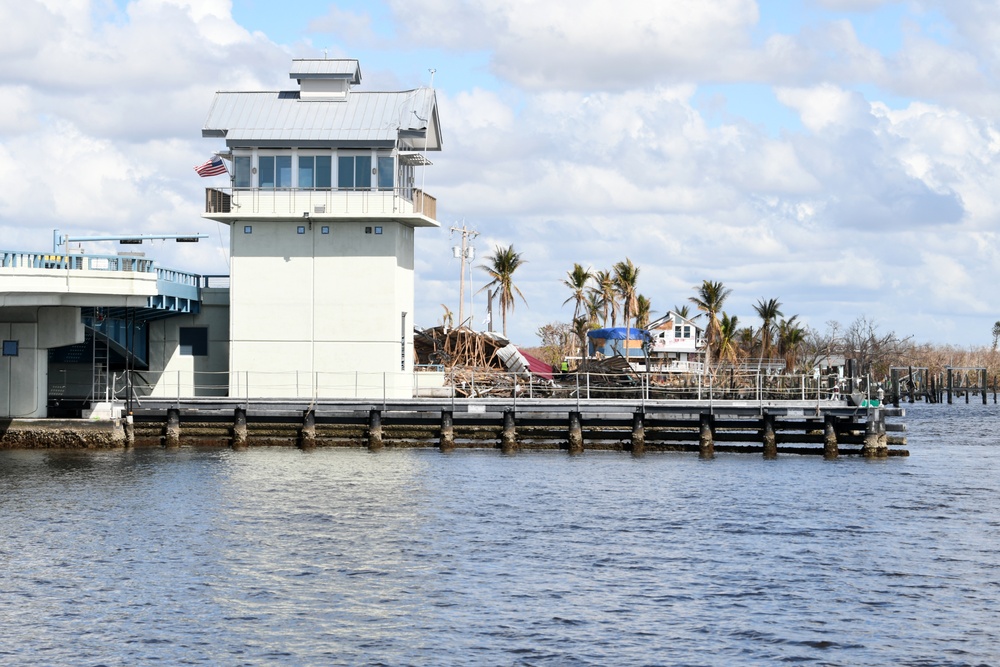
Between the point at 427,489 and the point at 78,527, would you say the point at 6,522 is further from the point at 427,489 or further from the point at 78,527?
the point at 427,489

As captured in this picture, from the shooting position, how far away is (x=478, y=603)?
2584cm

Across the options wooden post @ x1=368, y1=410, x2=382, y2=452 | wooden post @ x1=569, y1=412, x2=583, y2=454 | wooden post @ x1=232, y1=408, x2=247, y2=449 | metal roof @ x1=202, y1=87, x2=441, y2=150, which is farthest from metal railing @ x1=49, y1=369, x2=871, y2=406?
metal roof @ x1=202, y1=87, x2=441, y2=150

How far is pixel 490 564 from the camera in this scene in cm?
2966

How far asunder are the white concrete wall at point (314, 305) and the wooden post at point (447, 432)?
172 inches

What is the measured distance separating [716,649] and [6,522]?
20.1 m

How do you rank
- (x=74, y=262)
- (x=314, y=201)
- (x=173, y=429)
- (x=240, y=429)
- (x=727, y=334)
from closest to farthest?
1. (x=74, y=262)
2. (x=240, y=429)
3. (x=173, y=429)
4. (x=314, y=201)
5. (x=727, y=334)

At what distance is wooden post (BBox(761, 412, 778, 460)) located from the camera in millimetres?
50906

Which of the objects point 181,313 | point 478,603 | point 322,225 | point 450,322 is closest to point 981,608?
point 478,603

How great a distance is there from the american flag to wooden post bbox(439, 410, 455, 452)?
46.4 ft

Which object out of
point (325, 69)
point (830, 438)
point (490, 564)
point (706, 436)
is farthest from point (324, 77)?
point (490, 564)

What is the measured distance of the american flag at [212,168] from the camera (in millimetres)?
55156

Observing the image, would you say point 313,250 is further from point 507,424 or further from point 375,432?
point 507,424

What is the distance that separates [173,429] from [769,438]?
2347 cm

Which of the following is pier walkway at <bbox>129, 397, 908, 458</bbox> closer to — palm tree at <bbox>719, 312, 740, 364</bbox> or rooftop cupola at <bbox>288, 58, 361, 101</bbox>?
rooftop cupola at <bbox>288, 58, 361, 101</bbox>
